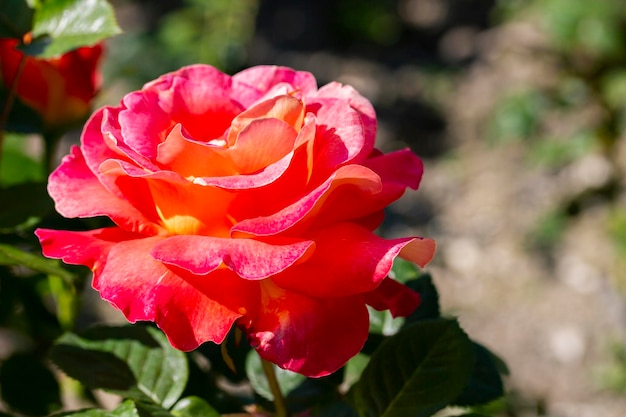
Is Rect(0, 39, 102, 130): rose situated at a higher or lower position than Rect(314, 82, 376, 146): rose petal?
lower

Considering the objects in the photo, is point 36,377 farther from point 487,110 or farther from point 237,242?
point 487,110

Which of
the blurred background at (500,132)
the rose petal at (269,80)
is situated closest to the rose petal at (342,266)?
the rose petal at (269,80)

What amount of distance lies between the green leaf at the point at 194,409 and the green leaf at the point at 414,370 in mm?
86

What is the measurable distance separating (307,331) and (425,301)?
0.17 meters

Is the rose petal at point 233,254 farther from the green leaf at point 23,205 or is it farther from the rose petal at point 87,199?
the green leaf at point 23,205

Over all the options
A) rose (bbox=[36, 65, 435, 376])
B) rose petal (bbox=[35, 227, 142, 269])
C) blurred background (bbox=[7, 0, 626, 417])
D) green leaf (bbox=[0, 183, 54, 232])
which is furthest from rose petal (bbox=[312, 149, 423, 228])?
blurred background (bbox=[7, 0, 626, 417])

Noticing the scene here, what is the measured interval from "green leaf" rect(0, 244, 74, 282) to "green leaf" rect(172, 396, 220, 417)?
0.10 meters

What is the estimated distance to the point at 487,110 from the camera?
252 centimetres

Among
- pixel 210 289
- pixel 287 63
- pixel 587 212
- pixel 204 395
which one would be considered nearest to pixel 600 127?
pixel 587 212

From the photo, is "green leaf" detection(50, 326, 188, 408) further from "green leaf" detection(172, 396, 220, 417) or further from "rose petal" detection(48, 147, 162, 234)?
"rose petal" detection(48, 147, 162, 234)

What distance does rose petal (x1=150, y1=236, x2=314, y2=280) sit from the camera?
1.23ft

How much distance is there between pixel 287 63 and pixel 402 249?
2.35 meters

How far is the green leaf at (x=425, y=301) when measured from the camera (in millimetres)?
546

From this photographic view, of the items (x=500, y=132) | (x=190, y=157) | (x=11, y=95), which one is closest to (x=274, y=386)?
(x=190, y=157)
